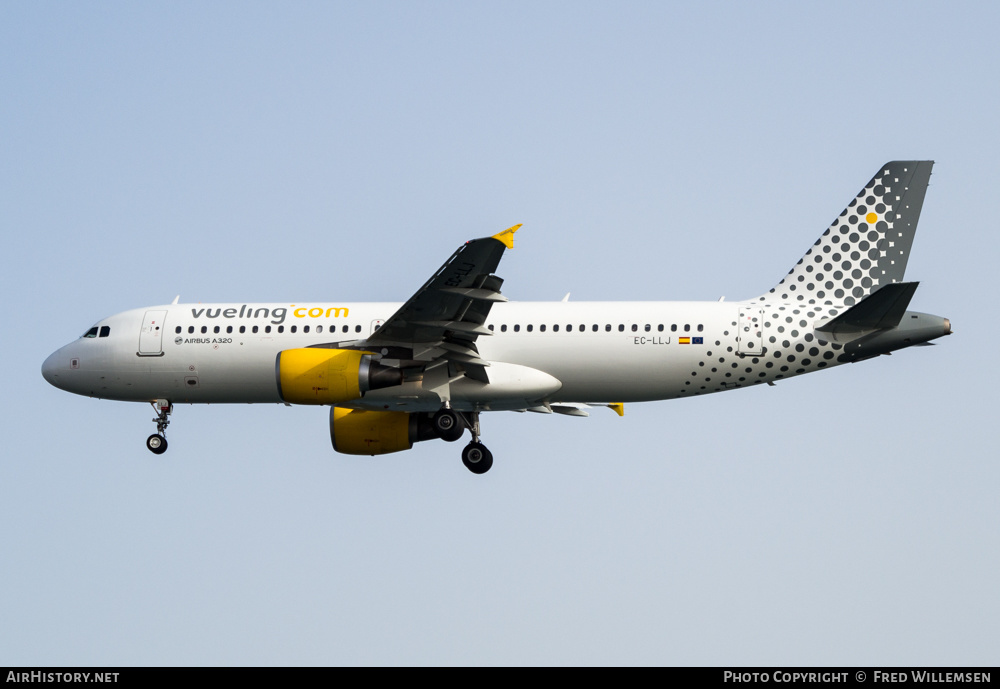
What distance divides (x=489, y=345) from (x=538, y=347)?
136 centimetres

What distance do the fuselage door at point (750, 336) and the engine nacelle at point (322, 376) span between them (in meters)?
9.84

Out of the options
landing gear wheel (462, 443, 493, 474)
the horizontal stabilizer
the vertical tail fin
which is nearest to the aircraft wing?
landing gear wheel (462, 443, 493, 474)

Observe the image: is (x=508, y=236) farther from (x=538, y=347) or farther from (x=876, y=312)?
(x=876, y=312)

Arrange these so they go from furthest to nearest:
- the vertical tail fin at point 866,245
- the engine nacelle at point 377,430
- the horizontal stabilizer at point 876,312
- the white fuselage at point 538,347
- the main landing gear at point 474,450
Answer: the engine nacelle at point 377,430 < the main landing gear at point 474,450 < the vertical tail fin at point 866,245 < the white fuselage at point 538,347 < the horizontal stabilizer at point 876,312

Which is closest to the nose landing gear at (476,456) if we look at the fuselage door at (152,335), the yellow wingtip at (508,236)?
the yellow wingtip at (508,236)

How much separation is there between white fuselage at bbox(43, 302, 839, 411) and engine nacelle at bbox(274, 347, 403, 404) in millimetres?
1236

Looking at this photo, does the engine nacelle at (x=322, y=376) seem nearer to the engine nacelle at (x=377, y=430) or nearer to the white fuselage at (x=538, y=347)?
the white fuselage at (x=538, y=347)

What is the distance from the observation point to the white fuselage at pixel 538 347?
33469 mm

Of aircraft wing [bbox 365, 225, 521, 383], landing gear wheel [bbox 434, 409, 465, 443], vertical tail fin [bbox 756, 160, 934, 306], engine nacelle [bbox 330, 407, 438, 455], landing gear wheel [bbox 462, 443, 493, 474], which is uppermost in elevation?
vertical tail fin [bbox 756, 160, 934, 306]

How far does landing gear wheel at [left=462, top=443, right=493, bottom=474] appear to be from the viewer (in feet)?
116

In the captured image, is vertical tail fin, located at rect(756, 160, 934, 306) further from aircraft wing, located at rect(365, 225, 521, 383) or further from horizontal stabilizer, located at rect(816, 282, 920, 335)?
aircraft wing, located at rect(365, 225, 521, 383)

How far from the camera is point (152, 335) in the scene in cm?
3634

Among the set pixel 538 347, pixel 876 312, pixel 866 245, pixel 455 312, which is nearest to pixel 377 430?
pixel 538 347
